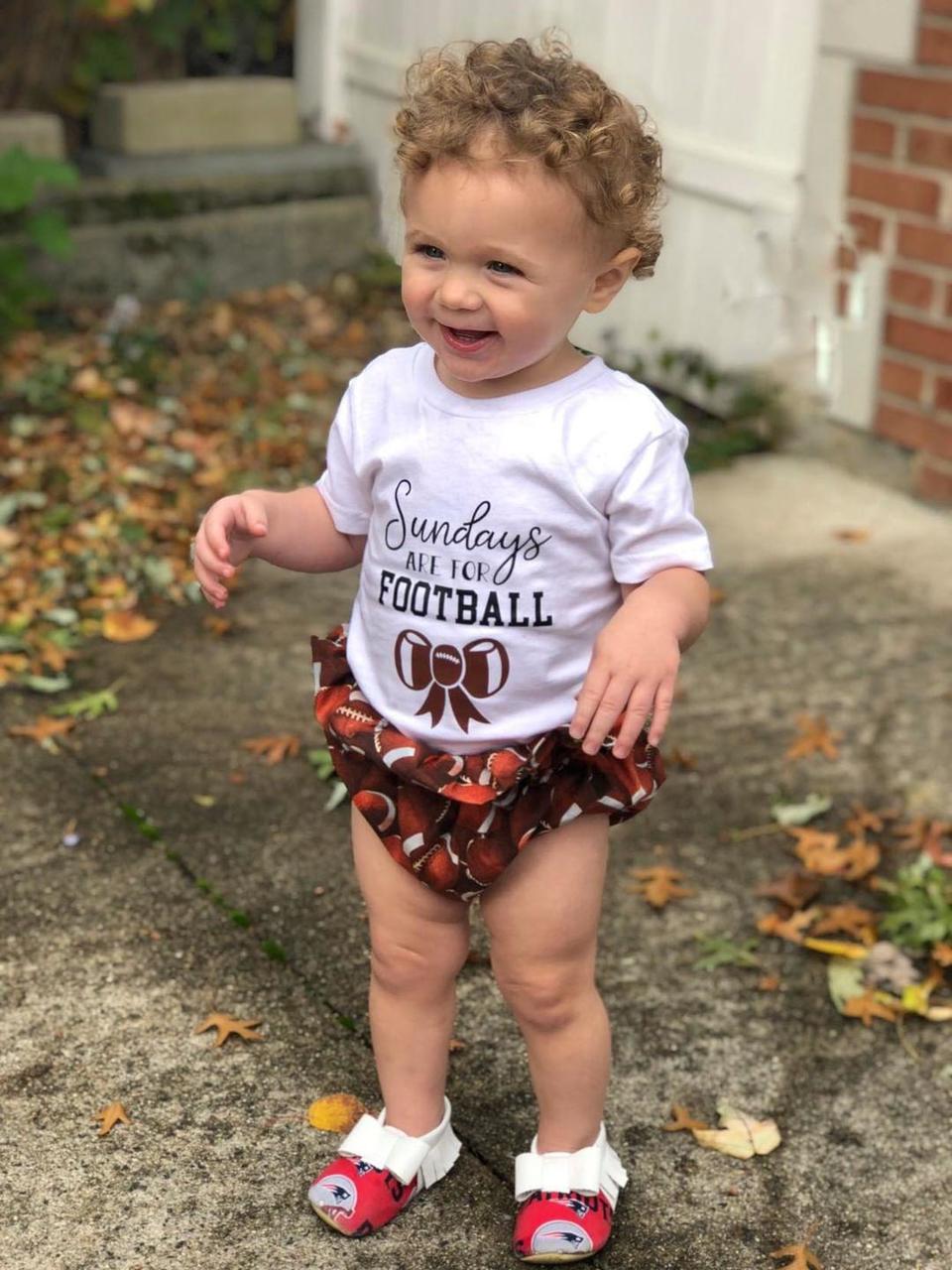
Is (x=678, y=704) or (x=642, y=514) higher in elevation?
(x=642, y=514)

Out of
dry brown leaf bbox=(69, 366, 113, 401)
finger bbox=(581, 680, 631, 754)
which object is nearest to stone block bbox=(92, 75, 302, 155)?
dry brown leaf bbox=(69, 366, 113, 401)

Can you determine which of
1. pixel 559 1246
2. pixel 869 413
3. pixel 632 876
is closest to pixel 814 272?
pixel 869 413

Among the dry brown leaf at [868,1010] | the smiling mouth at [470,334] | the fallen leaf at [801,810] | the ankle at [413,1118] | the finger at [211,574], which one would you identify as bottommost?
the dry brown leaf at [868,1010]

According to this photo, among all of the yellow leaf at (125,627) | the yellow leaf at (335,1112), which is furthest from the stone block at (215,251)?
the yellow leaf at (335,1112)

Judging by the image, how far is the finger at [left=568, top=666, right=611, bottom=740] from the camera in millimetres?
1936

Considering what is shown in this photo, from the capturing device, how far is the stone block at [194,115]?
20.8ft

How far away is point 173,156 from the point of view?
638cm

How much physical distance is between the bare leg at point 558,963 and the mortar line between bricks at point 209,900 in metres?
0.16

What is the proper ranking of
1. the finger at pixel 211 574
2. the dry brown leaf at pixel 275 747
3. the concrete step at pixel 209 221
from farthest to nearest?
the concrete step at pixel 209 221
the dry brown leaf at pixel 275 747
the finger at pixel 211 574

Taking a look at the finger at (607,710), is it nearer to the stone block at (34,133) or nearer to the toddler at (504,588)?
the toddler at (504,588)

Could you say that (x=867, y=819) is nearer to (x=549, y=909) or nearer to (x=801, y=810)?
(x=801, y=810)

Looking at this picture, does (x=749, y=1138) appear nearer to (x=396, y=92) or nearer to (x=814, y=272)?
(x=814, y=272)

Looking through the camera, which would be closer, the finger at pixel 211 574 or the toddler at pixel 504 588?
the toddler at pixel 504 588

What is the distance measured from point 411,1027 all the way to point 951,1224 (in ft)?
2.60
